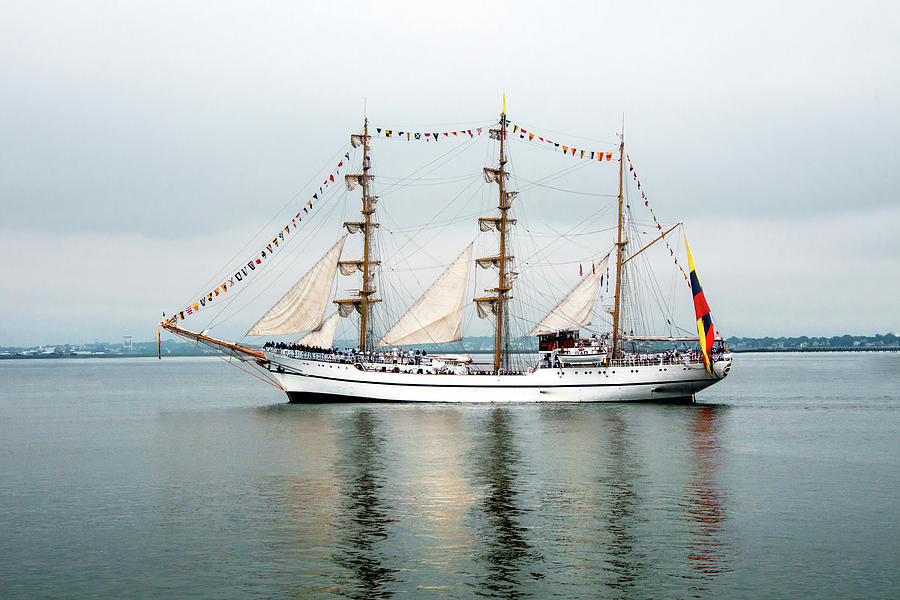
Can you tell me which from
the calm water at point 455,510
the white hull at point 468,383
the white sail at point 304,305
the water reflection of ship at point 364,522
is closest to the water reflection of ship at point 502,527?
the calm water at point 455,510

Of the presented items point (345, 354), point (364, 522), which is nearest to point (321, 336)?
point (345, 354)

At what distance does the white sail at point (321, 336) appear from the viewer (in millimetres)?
69000

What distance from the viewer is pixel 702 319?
2702 inches

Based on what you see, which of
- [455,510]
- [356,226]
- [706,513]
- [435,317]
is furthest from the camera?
[356,226]

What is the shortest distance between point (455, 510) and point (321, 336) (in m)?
42.4

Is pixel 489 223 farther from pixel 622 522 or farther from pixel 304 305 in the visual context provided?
pixel 622 522

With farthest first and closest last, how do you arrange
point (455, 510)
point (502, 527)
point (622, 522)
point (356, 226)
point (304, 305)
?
point (356, 226) < point (304, 305) < point (455, 510) < point (622, 522) < point (502, 527)

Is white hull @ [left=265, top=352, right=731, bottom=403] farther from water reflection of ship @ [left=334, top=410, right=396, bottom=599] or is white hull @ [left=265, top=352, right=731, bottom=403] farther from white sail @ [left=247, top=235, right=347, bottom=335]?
water reflection of ship @ [left=334, top=410, right=396, bottom=599]

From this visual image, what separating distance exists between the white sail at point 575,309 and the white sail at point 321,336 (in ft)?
58.0

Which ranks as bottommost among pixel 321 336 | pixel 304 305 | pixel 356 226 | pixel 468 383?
pixel 468 383

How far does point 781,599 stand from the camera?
63.8ft

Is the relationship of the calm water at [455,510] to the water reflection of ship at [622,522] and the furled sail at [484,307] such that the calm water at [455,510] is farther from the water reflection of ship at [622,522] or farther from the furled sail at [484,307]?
the furled sail at [484,307]

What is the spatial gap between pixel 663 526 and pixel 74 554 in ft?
57.4

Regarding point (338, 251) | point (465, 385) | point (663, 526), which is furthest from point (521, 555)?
point (338, 251)
